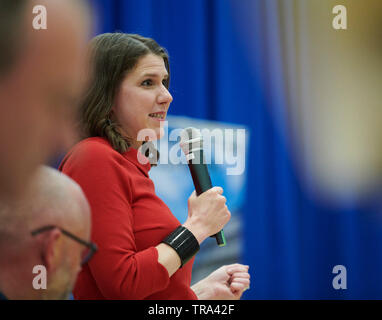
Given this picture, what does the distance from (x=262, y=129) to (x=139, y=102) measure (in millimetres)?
880

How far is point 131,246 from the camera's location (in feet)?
2.95

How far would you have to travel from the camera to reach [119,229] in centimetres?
87

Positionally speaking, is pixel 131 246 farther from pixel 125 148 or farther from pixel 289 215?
pixel 289 215

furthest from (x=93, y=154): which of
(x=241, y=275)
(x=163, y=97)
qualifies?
(x=241, y=275)

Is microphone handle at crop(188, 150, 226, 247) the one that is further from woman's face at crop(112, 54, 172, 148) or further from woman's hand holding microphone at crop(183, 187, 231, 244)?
woman's face at crop(112, 54, 172, 148)

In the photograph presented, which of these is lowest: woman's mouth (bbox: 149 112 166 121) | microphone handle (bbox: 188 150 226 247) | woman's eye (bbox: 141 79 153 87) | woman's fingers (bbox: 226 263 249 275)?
woman's fingers (bbox: 226 263 249 275)

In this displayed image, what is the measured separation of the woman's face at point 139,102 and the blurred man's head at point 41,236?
1.60 feet

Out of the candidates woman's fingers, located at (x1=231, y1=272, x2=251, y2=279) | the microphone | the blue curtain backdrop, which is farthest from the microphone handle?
the blue curtain backdrop

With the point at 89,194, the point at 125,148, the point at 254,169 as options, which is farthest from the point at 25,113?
the point at 254,169

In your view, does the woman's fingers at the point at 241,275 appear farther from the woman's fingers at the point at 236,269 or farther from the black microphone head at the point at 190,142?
the black microphone head at the point at 190,142

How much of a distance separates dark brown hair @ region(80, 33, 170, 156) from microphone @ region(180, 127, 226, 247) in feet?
0.47

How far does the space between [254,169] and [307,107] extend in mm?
337

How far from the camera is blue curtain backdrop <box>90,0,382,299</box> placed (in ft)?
5.32

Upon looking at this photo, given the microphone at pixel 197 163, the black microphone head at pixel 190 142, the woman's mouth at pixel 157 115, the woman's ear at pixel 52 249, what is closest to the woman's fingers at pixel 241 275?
the microphone at pixel 197 163
